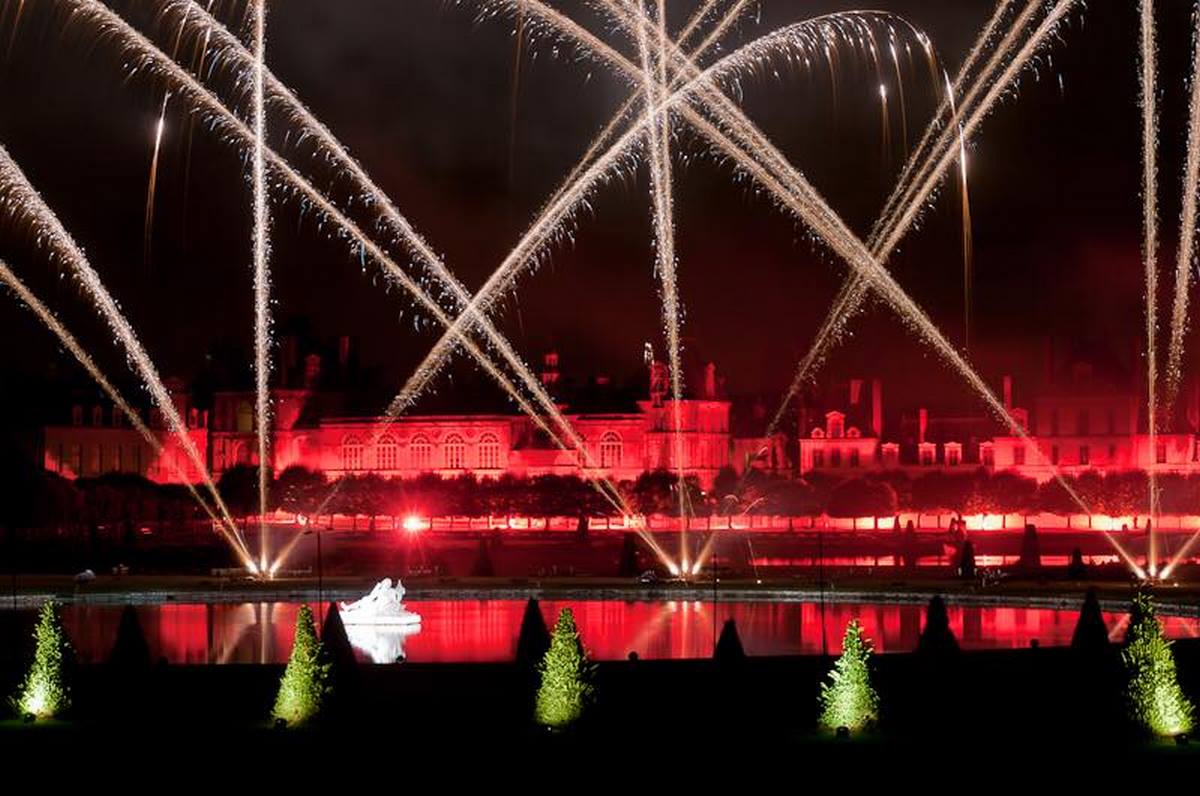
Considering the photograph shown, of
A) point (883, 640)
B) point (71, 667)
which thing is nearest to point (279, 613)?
point (883, 640)

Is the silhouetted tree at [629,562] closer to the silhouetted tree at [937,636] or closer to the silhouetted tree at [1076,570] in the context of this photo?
the silhouetted tree at [1076,570]

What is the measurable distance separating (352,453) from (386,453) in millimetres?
1877

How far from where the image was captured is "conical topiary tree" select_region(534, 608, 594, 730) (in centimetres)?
1592

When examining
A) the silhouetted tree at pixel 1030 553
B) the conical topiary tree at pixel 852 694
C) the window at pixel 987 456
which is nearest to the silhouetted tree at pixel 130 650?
the conical topiary tree at pixel 852 694

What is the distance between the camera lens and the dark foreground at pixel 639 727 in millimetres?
14875

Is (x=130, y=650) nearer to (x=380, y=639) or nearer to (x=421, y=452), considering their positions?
(x=380, y=639)

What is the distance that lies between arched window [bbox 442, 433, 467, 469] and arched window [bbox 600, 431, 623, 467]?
624 centimetres

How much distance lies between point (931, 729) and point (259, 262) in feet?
55.2

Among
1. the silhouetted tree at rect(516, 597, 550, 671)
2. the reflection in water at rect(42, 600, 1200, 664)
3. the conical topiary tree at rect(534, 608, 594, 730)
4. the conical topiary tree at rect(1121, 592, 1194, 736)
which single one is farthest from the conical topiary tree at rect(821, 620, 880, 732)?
the reflection in water at rect(42, 600, 1200, 664)

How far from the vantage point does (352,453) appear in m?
90.8

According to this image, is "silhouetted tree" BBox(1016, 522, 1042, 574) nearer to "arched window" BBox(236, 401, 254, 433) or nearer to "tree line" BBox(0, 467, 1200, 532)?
"tree line" BBox(0, 467, 1200, 532)

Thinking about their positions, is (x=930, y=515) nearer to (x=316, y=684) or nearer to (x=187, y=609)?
(x=187, y=609)

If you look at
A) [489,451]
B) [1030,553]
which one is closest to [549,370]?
[489,451]

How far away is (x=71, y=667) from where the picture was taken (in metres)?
16.7
